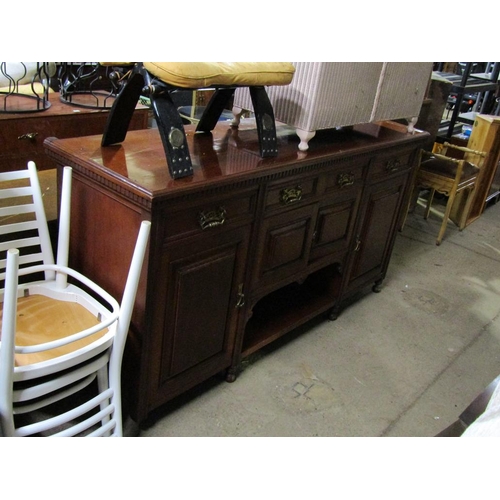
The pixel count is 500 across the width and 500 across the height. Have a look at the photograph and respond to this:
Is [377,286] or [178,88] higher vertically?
[178,88]

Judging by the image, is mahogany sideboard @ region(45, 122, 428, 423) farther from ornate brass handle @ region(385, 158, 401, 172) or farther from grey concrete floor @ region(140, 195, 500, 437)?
grey concrete floor @ region(140, 195, 500, 437)

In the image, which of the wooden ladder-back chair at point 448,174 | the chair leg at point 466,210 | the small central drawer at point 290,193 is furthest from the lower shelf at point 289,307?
the chair leg at point 466,210

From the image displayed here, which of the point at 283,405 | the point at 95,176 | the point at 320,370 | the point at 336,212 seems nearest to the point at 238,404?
the point at 283,405

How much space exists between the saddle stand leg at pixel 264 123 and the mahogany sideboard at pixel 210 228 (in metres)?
0.04

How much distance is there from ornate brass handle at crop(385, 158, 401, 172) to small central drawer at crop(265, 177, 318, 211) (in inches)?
21.2

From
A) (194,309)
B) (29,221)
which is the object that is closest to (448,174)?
(194,309)

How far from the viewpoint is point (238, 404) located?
1768mm

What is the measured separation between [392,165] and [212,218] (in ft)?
3.61

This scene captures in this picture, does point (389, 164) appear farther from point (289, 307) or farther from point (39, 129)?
point (39, 129)

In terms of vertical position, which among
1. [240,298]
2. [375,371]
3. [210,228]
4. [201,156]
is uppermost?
[201,156]

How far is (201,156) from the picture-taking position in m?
1.51

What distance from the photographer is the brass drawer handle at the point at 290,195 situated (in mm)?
1610

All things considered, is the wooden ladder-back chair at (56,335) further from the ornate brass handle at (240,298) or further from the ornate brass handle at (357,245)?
the ornate brass handle at (357,245)

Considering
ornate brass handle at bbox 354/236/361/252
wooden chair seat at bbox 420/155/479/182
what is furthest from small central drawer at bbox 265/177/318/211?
wooden chair seat at bbox 420/155/479/182
